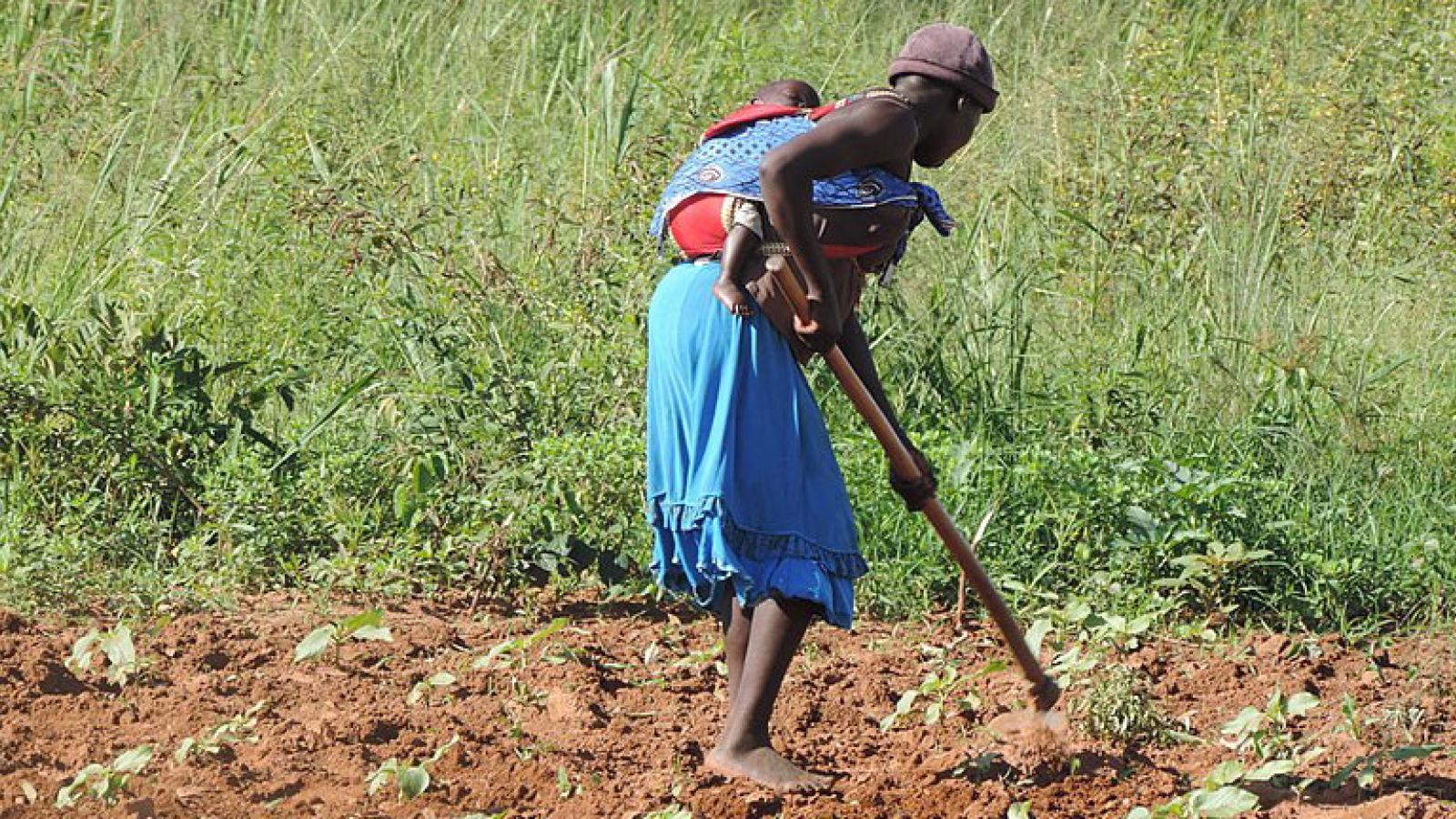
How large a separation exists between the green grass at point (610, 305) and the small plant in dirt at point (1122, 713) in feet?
2.77

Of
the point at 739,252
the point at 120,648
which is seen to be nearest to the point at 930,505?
the point at 739,252

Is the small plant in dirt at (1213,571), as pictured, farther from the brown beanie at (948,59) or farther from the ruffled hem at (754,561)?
the brown beanie at (948,59)

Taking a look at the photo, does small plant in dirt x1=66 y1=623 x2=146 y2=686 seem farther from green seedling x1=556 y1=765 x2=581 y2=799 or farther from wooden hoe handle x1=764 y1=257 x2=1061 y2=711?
wooden hoe handle x1=764 y1=257 x2=1061 y2=711

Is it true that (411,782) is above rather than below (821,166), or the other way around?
below

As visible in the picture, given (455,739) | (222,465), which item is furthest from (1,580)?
(455,739)

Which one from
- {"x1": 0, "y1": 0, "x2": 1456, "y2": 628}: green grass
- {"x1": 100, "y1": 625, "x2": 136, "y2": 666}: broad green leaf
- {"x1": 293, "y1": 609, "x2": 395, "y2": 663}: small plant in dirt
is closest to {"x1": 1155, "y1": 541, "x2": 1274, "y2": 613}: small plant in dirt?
{"x1": 0, "y1": 0, "x2": 1456, "y2": 628}: green grass

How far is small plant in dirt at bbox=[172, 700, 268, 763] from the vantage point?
3.52 m

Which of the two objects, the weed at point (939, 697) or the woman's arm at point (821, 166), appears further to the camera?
the weed at point (939, 697)

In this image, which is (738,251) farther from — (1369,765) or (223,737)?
(1369,765)

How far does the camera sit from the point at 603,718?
3.96 metres

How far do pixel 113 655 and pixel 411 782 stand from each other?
0.96 meters

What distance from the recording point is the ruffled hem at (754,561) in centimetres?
327

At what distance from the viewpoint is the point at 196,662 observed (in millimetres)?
4207

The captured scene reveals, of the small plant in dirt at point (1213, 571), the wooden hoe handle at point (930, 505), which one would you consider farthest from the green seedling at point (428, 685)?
the small plant in dirt at point (1213, 571)
